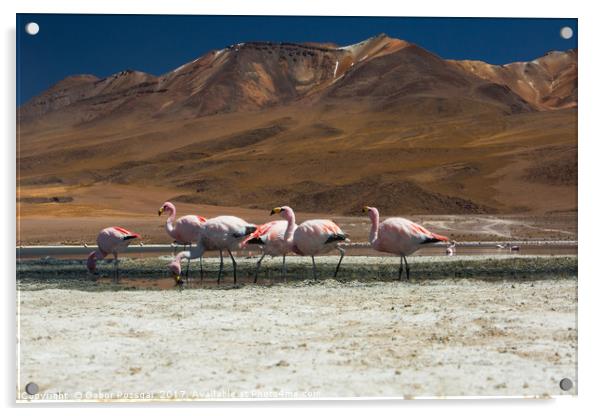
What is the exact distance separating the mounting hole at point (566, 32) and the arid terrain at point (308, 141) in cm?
2098

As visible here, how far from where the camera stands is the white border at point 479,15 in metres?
9.03

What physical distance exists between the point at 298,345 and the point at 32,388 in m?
2.79

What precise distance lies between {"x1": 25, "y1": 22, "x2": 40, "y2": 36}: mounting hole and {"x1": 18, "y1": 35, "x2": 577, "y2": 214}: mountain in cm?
2915

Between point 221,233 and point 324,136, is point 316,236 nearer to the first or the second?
point 221,233

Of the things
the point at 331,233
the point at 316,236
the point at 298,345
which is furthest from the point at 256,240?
the point at 298,345

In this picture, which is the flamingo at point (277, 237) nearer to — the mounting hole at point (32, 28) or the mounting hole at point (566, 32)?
the mounting hole at point (566, 32)

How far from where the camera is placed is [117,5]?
10.2 meters

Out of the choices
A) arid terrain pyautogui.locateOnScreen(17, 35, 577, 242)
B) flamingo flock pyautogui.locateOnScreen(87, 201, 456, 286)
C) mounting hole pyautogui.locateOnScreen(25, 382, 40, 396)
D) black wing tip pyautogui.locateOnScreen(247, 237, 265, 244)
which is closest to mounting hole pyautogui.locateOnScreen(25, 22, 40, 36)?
mounting hole pyautogui.locateOnScreen(25, 382, 40, 396)

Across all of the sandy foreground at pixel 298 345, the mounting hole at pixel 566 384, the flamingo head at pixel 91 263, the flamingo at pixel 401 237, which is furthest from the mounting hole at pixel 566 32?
the flamingo head at pixel 91 263

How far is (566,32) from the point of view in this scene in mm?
10656

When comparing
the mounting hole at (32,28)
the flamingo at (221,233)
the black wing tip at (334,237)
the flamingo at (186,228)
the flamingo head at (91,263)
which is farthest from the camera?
the flamingo at (186,228)

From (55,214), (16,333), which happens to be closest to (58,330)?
(16,333)

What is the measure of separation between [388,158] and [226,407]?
2453 inches

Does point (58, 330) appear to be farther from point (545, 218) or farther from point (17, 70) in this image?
point (545, 218)
